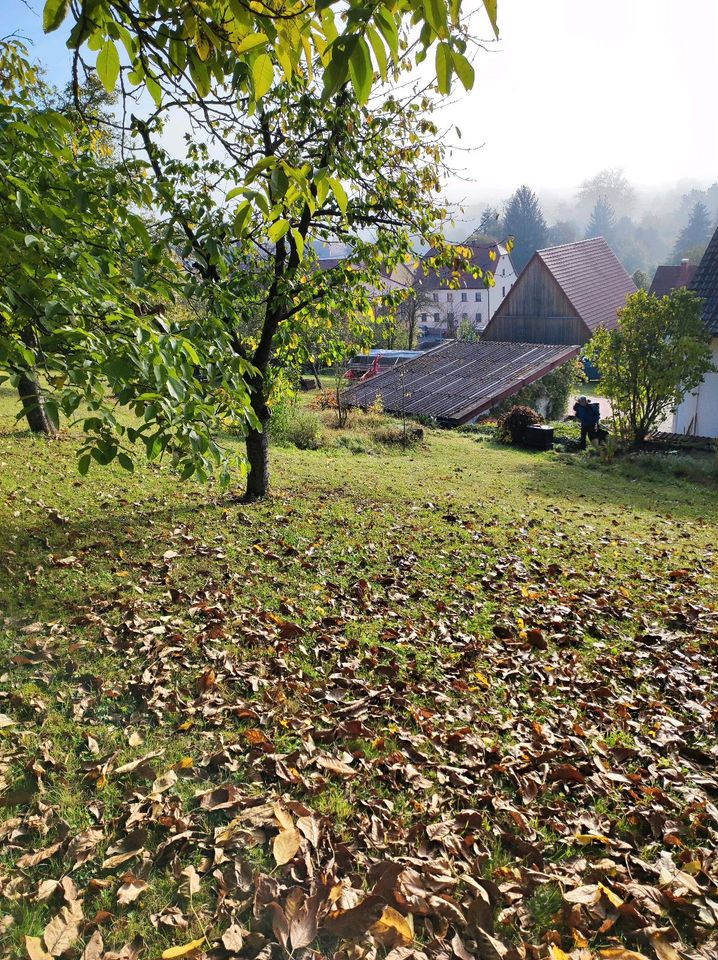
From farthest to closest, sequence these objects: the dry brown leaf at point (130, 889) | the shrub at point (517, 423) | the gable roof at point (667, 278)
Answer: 1. the gable roof at point (667, 278)
2. the shrub at point (517, 423)
3. the dry brown leaf at point (130, 889)

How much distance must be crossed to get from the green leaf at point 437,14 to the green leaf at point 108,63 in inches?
54.7

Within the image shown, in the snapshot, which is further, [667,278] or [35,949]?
[667,278]

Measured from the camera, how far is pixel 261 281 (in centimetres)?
836

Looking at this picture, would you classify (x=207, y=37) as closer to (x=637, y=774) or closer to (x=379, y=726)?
(x=379, y=726)

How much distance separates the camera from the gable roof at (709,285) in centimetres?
1800

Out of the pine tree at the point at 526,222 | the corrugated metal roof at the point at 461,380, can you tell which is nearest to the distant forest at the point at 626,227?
the pine tree at the point at 526,222

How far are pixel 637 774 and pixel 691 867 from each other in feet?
2.15

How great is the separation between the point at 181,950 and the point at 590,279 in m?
45.9

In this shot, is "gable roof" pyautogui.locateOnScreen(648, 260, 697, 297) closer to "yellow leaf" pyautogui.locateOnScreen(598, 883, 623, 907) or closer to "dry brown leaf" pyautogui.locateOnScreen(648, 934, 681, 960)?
"yellow leaf" pyautogui.locateOnScreen(598, 883, 623, 907)

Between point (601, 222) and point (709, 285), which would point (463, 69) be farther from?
point (601, 222)

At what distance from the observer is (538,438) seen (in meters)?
19.9

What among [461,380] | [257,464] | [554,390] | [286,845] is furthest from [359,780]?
[554,390]

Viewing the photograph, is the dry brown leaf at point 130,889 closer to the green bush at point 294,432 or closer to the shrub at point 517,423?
the green bush at point 294,432

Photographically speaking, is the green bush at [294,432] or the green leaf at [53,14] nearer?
the green leaf at [53,14]
